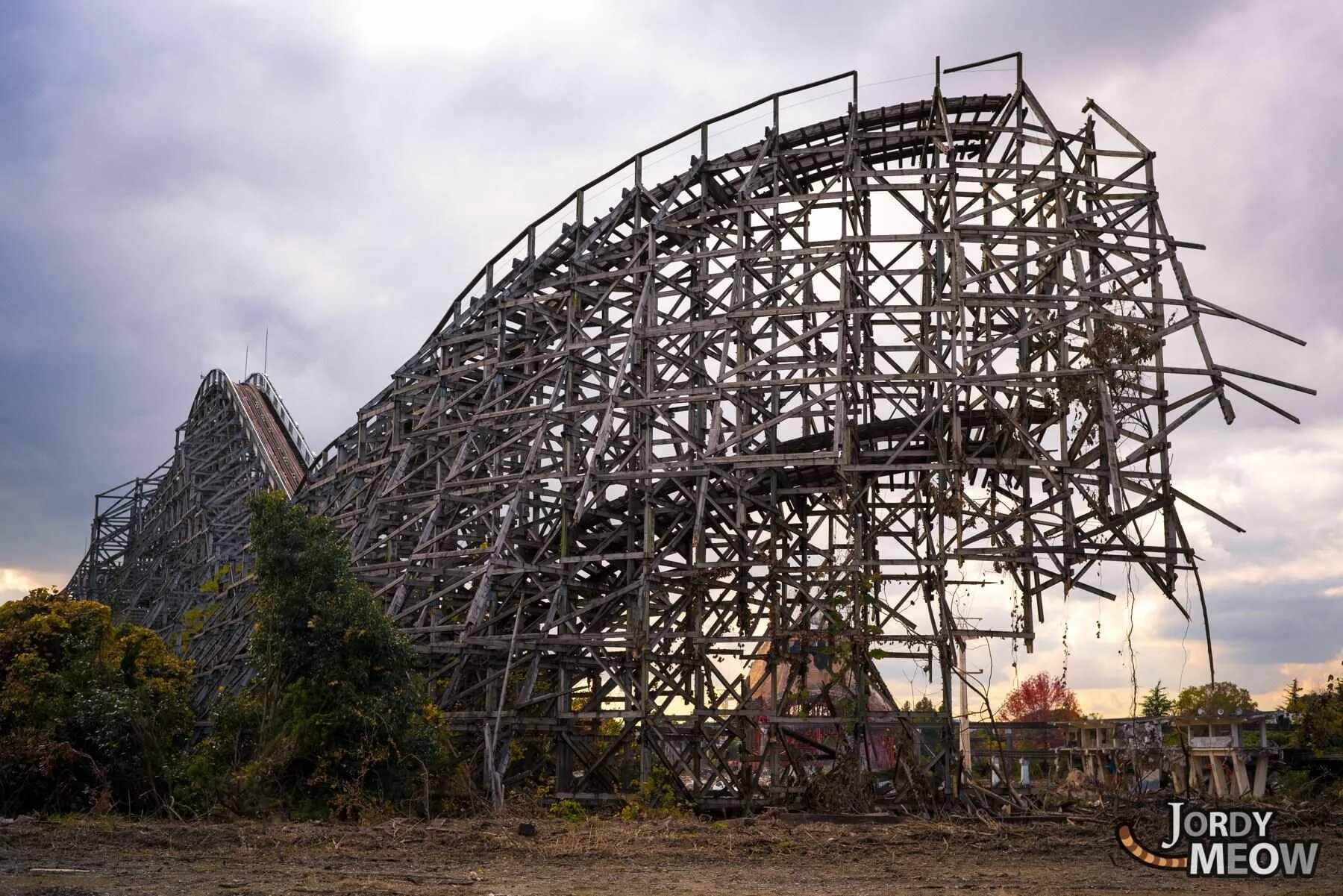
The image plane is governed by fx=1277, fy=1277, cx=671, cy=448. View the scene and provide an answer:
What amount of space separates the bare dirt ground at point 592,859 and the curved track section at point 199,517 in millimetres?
14803

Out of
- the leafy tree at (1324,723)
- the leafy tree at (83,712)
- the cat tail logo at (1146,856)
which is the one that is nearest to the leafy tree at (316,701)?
the leafy tree at (83,712)

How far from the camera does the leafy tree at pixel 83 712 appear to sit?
16.2 metres

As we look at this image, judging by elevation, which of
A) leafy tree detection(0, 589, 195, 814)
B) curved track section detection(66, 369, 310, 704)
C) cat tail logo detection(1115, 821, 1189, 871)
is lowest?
cat tail logo detection(1115, 821, 1189, 871)

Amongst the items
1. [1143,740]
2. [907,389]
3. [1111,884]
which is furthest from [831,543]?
[1111,884]

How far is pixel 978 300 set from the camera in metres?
17.6

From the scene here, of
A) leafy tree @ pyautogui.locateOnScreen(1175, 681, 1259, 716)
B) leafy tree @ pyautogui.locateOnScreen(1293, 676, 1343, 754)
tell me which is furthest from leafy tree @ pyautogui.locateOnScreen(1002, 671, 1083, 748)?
leafy tree @ pyautogui.locateOnScreen(1293, 676, 1343, 754)

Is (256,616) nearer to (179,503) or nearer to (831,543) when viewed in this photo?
(831,543)

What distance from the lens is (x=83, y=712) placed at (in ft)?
55.2

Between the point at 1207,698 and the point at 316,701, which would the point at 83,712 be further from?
the point at 1207,698

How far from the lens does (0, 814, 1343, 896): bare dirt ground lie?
10289mm

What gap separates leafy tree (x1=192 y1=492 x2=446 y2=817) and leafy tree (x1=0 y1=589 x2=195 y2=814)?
3.31ft

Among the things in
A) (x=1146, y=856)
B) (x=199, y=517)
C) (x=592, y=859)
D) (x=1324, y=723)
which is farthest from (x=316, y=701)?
(x=199, y=517)

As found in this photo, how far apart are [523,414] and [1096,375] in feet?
30.2

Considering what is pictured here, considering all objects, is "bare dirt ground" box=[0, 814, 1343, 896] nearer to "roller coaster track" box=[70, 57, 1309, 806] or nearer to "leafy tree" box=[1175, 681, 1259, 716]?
"roller coaster track" box=[70, 57, 1309, 806]
